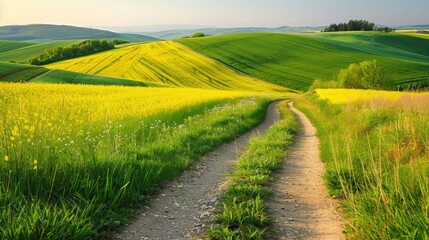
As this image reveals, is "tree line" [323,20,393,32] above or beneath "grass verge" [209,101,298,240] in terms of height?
above

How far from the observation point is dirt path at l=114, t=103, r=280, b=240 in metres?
5.45

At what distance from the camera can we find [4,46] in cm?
13725

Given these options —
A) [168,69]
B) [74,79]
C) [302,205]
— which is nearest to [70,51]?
[168,69]

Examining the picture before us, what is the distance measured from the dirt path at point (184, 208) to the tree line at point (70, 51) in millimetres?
84155

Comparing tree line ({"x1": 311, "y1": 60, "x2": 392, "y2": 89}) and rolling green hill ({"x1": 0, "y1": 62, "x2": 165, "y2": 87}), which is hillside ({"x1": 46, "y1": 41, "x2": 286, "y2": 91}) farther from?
rolling green hill ({"x1": 0, "y1": 62, "x2": 165, "y2": 87})

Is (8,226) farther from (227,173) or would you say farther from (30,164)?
(227,173)

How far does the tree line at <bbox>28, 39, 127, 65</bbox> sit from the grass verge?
276 ft

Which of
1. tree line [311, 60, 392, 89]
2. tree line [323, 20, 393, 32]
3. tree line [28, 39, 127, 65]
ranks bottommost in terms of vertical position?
tree line [311, 60, 392, 89]

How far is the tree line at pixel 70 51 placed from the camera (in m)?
83.5

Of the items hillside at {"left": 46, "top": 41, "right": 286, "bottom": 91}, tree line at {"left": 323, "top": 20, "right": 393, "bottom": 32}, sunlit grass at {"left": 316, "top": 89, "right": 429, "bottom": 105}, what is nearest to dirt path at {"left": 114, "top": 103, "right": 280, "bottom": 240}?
sunlit grass at {"left": 316, "top": 89, "right": 429, "bottom": 105}

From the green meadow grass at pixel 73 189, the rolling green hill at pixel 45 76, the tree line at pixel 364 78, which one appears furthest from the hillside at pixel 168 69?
the green meadow grass at pixel 73 189

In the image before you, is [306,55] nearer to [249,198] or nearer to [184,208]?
[249,198]

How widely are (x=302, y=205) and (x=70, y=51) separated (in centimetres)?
9235

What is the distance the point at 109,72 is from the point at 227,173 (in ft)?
216
